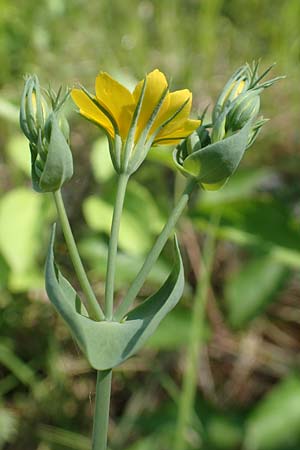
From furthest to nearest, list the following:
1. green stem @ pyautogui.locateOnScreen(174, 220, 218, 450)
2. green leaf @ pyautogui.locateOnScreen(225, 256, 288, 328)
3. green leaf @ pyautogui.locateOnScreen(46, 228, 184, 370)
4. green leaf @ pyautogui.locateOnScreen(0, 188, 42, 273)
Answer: green leaf @ pyautogui.locateOnScreen(225, 256, 288, 328), green leaf @ pyautogui.locateOnScreen(0, 188, 42, 273), green stem @ pyautogui.locateOnScreen(174, 220, 218, 450), green leaf @ pyautogui.locateOnScreen(46, 228, 184, 370)

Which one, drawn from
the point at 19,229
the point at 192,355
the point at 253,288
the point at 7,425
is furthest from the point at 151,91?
the point at 7,425

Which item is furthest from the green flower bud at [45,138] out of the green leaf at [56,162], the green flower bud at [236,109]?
the green flower bud at [236,109]

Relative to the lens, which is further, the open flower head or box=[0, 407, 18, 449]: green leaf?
box=[0, 407, 18, 449]: green leaf

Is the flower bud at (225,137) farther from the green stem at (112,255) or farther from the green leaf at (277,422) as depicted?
the green leaf at (277,422)

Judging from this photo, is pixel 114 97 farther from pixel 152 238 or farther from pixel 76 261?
pixel 152 238

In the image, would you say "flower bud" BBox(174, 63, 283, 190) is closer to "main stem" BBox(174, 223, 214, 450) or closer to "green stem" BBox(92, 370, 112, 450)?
"green stem" BBox(92, 370, 112, 450)

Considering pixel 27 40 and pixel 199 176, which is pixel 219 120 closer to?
pixel 199 176

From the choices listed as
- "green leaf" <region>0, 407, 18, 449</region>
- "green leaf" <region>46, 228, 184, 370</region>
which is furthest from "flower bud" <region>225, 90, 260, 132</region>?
"green leaf" <region>0, 407, 18, 449</region>
